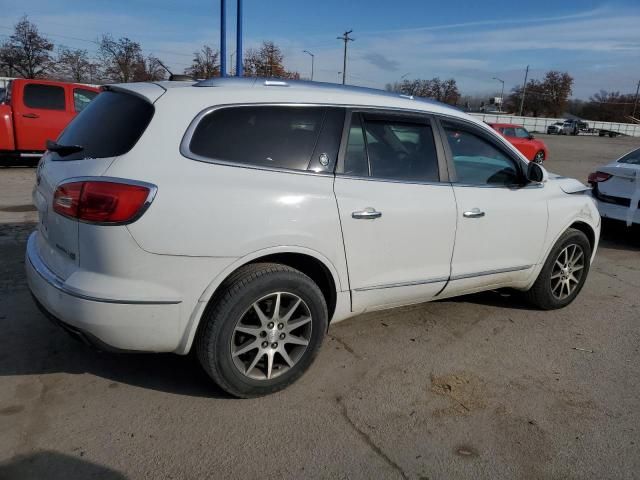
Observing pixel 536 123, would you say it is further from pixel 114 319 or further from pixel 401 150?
pixel 114 319

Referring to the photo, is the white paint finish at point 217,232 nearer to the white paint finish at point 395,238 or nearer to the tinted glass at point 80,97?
the white paint finish at point 395,238

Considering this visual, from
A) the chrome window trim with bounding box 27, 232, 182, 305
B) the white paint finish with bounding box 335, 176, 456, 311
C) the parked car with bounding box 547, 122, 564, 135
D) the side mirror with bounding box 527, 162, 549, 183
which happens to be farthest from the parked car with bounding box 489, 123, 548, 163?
the parked car with bounding box 547, 122, 564, 135

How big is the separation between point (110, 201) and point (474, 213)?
7.96 feet

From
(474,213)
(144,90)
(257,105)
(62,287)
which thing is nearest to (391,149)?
(474,213)

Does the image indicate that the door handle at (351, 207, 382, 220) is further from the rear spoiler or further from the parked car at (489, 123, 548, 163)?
the parked car at (489, 123, 548, 163)

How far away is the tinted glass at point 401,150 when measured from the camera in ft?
11.1

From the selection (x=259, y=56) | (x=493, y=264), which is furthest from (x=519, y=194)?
(x=259, y=56)

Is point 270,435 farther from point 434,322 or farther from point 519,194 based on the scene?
point 519,194

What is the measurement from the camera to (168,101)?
109 inches

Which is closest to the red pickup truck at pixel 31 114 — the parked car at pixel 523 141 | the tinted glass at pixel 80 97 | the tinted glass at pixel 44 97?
the tinted glass at pixel 44 97

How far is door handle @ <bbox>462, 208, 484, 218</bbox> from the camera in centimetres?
367

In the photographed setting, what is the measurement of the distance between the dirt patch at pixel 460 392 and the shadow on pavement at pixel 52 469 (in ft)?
5.84

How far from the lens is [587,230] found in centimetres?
479

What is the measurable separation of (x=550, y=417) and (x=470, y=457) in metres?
0.68
